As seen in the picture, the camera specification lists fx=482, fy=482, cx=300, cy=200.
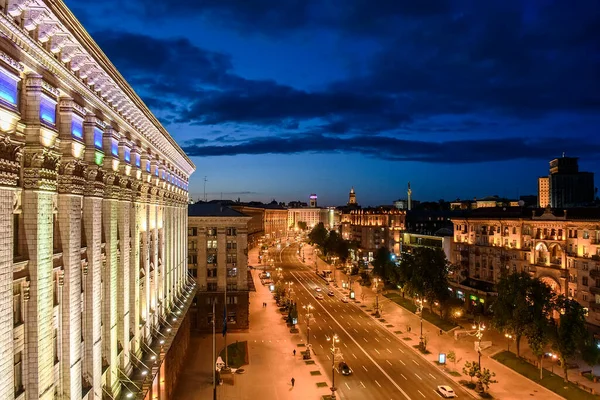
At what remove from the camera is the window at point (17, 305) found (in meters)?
18.7

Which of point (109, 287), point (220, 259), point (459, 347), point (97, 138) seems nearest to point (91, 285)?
point (109, 287)

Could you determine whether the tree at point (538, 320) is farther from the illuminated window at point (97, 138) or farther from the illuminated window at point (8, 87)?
the illuminated window at point (8, 87)

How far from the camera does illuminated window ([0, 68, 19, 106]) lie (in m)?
16.2

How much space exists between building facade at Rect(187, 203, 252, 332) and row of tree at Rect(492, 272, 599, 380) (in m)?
41.9

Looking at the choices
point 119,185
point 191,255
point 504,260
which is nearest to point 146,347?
point 119,185

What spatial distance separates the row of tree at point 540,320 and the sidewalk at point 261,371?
26354 millimetres

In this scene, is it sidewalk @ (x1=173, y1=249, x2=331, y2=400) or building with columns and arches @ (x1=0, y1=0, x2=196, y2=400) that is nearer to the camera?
building with columns and arches @ (x1=0, y1=0, x2=196, y2=400)

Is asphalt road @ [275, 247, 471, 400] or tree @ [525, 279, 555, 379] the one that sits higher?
tree @ [525, 279, 555, 379]

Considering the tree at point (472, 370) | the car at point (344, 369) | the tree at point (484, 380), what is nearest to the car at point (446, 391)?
the tree at point (484, 380)

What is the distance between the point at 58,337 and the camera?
22531 millimetres

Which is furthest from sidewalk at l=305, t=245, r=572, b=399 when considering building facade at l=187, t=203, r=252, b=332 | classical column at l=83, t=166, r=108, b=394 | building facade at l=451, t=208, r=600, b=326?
classical column at l=83, t=166, r=108, b=394

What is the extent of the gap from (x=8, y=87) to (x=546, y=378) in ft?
209

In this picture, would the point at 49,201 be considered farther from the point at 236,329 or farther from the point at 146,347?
the point at 236,329

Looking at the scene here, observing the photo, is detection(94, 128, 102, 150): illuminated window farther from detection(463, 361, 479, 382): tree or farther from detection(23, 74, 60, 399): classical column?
detection(463, 361, 479, 382): tree
